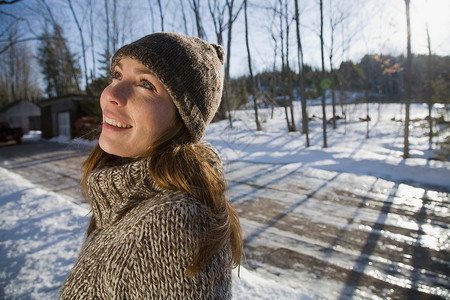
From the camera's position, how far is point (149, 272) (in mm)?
710

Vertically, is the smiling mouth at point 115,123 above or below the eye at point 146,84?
below

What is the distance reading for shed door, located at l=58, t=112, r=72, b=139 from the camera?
20.1 m

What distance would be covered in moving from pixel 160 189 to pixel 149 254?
228 mm

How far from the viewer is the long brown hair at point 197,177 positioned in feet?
2.49

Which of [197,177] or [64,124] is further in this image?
[64,124]

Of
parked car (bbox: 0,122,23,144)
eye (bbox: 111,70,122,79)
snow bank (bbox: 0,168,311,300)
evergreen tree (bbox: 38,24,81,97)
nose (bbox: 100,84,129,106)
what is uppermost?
evergreen tree (bbox: 38,24,81,97)

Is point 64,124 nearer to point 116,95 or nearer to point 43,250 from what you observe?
point 43,250

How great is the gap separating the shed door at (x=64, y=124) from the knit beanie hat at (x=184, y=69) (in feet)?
72.2

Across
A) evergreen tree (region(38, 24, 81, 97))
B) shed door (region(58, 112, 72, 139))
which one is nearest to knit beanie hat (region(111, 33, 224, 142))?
shed door (region(58, 112, 72, 139))

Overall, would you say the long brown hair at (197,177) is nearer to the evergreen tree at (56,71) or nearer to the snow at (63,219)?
the snow at (63,219)

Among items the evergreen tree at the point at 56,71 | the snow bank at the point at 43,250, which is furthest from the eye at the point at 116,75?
the evergreen tree at the point at 56,71

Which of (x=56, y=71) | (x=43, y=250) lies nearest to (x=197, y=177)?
(x=43, y=250)

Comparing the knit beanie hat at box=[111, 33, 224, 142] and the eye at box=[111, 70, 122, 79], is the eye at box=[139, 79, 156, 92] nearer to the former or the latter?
the knit beanie hat at box=[111, 33, 224, 142]

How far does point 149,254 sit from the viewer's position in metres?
0.71
